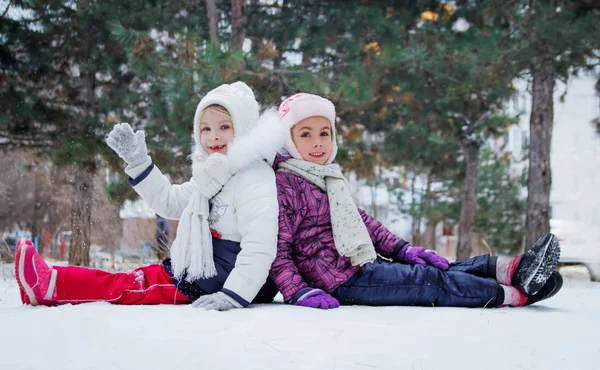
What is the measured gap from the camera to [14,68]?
703cm

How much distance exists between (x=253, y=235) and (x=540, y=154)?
17.5 feet

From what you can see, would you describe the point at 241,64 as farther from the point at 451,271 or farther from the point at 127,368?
the point at 127,368

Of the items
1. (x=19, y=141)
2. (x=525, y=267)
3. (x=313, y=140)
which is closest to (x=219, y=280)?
(x=313, y=140)

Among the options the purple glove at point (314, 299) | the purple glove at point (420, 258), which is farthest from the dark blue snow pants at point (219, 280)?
the purple glove at point (420, 258)

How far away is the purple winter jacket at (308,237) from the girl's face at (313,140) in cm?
16

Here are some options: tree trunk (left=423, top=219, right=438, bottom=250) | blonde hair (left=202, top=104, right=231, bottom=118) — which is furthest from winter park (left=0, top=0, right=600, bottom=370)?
tree trunk (left=423, top=219, right=438, bottom=250)

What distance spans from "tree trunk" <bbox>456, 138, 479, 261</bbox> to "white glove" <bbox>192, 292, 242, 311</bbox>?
28.2 feet

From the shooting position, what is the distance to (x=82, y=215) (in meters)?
6.69

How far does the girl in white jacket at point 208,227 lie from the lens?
8.64ft

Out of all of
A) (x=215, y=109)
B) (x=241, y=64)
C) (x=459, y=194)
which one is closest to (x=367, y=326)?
(x=215, y=109)

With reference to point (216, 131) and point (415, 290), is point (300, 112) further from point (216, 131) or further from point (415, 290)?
point (415, 290)

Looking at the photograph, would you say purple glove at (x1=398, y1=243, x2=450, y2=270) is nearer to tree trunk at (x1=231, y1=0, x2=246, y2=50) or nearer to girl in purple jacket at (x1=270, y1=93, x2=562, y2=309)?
girl in purple jacket at (x1=270, y1=93, x2=562, y2=309)

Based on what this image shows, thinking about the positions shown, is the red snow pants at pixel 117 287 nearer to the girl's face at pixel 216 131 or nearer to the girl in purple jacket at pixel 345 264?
the girl in purple jacket at pixel 345 264

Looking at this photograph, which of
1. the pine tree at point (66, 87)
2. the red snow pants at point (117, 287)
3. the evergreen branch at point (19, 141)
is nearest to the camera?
the red snow pants at point (117, 287)
